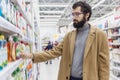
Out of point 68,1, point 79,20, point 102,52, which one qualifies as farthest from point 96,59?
point 68,1

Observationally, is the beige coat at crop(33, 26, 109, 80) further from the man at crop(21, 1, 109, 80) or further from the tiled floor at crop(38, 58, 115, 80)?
the tiled floor at crop(38, 58, 115, 80)

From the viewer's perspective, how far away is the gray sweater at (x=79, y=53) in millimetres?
2539

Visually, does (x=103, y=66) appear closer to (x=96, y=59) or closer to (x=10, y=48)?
(x=96, y=59)

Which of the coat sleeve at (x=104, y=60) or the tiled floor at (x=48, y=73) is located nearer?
the coat sleeve at (x=104, y=60)

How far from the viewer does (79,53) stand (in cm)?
257

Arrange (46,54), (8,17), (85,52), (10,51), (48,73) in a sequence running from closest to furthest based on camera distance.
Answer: (8,17)
(10,51)
(85,52)
(46,54)
(48,73)

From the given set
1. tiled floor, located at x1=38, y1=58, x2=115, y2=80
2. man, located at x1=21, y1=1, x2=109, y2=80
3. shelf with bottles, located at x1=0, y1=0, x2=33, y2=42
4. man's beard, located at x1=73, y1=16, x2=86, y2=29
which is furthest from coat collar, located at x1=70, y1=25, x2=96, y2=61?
tiled floor, located at x1=38, y1=58, x2=115, y2=80

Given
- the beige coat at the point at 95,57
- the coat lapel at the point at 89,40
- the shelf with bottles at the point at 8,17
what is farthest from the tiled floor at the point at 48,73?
the shelf with bottles at the point at 8,17

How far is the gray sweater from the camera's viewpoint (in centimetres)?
254

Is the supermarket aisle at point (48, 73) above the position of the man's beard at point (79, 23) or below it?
below

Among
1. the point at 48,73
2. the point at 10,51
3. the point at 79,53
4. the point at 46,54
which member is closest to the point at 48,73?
the point at 48,73

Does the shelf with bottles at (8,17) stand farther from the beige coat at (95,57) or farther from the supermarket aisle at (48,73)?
the supermarket aisle at (48,73)

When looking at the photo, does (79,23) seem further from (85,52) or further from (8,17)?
(8,17)

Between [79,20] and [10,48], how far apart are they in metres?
1.03
